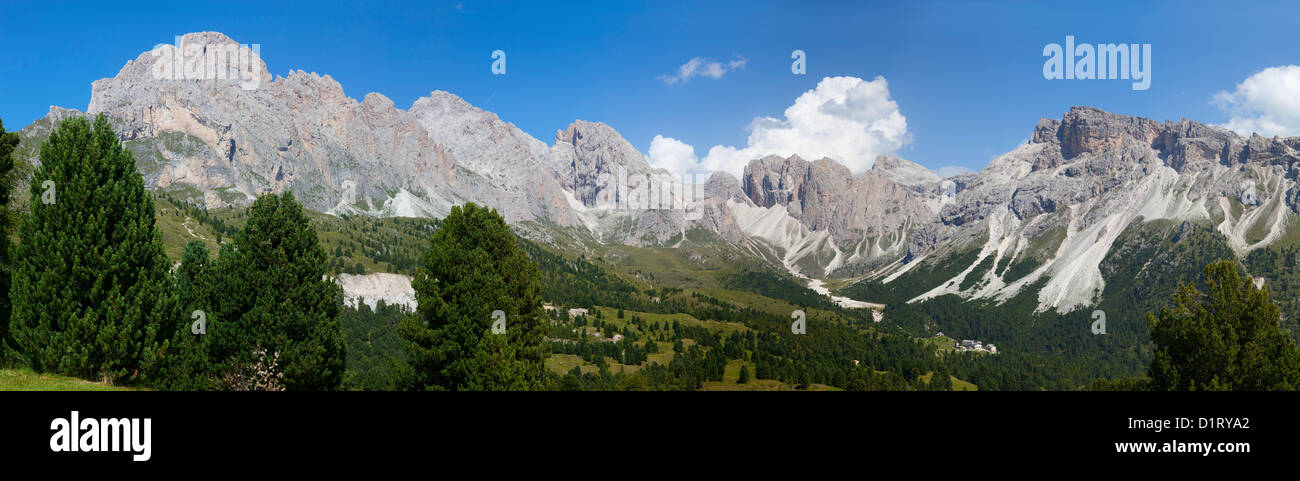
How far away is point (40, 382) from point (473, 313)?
17605 millimetres

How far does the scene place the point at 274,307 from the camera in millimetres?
34375

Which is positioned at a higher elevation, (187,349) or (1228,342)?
(1228,342)

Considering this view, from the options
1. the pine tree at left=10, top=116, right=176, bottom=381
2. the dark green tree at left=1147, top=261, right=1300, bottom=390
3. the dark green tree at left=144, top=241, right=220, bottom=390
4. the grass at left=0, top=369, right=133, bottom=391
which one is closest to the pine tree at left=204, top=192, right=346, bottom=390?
the dark green tree at left=144, top=241, right=220, bottom=390

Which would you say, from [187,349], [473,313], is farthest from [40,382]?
[473,313]

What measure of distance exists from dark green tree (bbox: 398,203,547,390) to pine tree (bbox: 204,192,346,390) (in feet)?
15.7

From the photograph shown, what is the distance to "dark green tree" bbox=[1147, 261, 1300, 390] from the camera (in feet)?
116

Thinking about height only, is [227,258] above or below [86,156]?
below

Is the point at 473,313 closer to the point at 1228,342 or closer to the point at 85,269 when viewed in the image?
the point at 85,269

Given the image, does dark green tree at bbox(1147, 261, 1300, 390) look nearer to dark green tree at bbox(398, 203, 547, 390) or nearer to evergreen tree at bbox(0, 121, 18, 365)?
dark green tree at bbox(398, 203, 547, 390)

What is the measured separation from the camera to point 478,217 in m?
37.2
